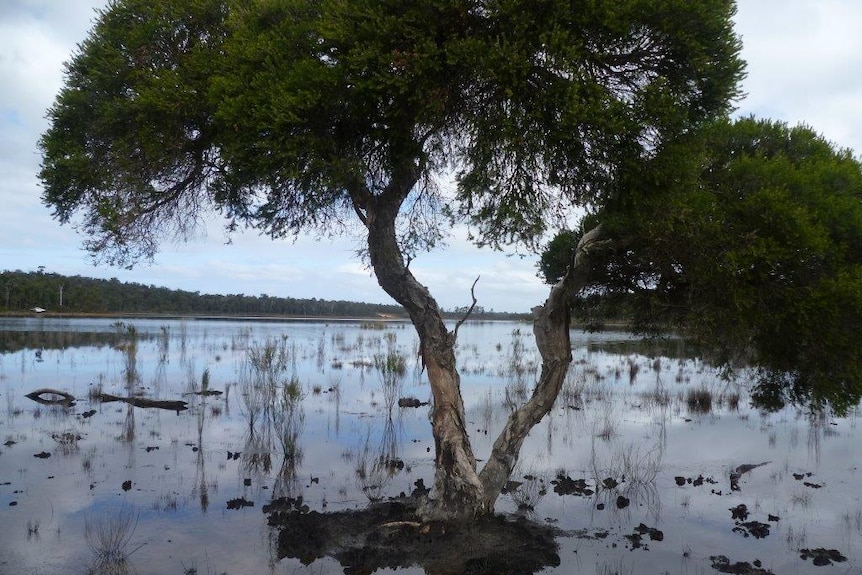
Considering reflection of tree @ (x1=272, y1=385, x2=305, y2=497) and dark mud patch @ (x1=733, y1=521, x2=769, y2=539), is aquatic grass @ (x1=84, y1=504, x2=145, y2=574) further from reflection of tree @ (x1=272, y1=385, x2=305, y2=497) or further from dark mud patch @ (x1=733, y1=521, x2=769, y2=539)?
dark mud patch @ (x1=733, y1=521, x2=769, y2=539)

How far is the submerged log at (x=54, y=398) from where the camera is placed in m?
14.9

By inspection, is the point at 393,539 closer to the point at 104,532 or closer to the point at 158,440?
the point at 104,532

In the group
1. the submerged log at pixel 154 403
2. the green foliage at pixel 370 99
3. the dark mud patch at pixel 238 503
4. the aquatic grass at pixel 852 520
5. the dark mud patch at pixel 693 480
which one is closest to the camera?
the green foliage at pixel 370 99

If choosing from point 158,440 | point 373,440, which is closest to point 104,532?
point 158,440

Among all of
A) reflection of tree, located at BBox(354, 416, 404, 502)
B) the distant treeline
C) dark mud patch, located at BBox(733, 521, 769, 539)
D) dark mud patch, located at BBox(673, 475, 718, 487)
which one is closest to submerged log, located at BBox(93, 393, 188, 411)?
reflection of tree, located at BBox(354, 416, 404, 502)

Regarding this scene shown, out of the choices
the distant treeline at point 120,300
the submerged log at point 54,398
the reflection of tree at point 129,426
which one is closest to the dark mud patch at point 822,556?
A: the reflection of tree at point 129,426

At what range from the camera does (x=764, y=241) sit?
6613 millimetres

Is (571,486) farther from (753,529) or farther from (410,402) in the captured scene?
(410,402)

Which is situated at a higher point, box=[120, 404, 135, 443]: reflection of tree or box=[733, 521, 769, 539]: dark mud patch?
box=[120, 404, 135, 443]: reflection of tree

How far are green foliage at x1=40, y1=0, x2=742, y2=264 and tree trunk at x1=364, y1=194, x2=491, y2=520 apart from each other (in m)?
0.36

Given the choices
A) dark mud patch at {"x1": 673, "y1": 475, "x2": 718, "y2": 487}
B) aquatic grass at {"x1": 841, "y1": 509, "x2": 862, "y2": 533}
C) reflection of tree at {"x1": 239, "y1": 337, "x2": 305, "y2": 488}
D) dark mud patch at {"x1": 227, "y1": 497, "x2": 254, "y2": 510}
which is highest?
reflection of tree at {"x1": 239, "y1": 337, "x2": 305, "y2": 488}

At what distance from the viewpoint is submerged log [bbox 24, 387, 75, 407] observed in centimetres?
1494

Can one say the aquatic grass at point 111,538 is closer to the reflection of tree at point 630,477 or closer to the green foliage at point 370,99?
the green foliage at point 370,99

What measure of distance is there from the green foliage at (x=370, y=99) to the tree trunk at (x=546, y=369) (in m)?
0.72
